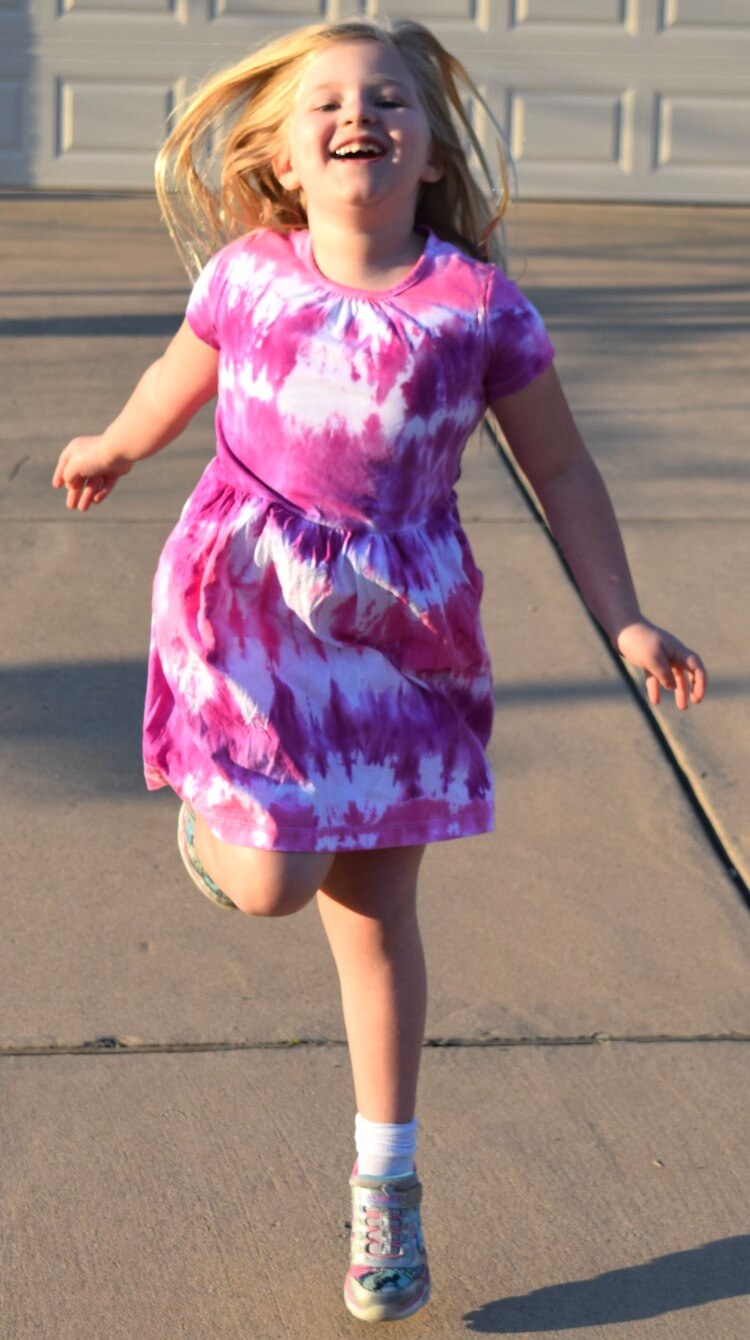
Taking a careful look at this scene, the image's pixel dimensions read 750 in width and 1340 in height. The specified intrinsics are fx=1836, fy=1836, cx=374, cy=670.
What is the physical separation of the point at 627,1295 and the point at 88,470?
1280mm

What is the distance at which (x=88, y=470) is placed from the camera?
2518 mm

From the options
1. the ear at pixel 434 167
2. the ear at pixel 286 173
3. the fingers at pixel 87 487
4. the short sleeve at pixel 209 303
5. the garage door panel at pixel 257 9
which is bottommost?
the garage door panel at pixel 257 9

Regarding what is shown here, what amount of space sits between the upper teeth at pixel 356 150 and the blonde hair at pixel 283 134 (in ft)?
0.37

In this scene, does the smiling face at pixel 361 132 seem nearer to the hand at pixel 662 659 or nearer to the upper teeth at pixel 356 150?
the upper teeth at pixel 356 150

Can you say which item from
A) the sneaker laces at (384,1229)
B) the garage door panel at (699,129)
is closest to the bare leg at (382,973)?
the sneaker laces at (384,1229)

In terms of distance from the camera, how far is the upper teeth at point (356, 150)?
2117 mm

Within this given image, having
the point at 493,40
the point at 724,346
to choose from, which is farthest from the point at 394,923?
the point at 493,40

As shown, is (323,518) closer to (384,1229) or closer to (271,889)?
(271,889)

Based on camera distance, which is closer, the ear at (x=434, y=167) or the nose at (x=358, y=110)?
the nose at (x=358, y=110)

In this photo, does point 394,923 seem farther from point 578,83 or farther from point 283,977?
point 578,83

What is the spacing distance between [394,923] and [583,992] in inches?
27.7

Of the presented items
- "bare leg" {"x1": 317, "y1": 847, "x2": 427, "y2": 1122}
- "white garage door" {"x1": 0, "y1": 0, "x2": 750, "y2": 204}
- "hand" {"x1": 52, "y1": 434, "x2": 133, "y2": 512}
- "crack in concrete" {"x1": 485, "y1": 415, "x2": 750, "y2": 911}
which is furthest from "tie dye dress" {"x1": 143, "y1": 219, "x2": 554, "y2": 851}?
"white garage door" {"x1": 0, "y1": 0, "x2": 750, "y2": 204}

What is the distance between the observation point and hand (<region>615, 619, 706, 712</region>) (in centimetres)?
213

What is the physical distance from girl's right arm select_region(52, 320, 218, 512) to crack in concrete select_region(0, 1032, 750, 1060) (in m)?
0.79
